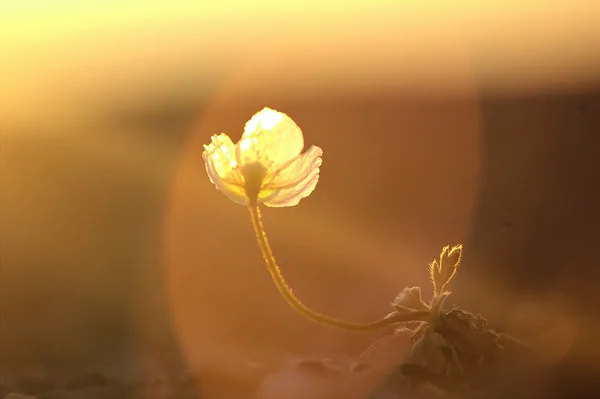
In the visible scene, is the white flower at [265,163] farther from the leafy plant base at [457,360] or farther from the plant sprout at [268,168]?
the leafy plant base at [457,360]

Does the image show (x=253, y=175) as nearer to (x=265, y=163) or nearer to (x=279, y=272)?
(x=265, y=163)

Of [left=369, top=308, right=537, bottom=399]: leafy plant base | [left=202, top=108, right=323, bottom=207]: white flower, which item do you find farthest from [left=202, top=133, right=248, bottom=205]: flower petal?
[left=369, top=308, right=537, bottom=399]: leafy plant base

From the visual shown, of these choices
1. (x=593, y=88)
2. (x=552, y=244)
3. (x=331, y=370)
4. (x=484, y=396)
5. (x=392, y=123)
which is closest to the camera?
Result: (x=484, y=396)

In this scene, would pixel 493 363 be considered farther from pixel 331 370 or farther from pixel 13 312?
pixel 13 312

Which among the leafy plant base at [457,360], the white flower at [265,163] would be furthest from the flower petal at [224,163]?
the leafy plant base at [457,360]

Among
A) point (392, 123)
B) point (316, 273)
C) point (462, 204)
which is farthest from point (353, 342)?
point (392, 123)

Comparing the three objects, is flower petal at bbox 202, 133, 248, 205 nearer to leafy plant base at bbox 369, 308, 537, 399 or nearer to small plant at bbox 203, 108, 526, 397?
small plant at bbox 203, 108, 526, 397

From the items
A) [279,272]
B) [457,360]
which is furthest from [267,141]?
[457,360]

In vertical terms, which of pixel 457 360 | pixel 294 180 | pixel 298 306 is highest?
pixel 294 180
